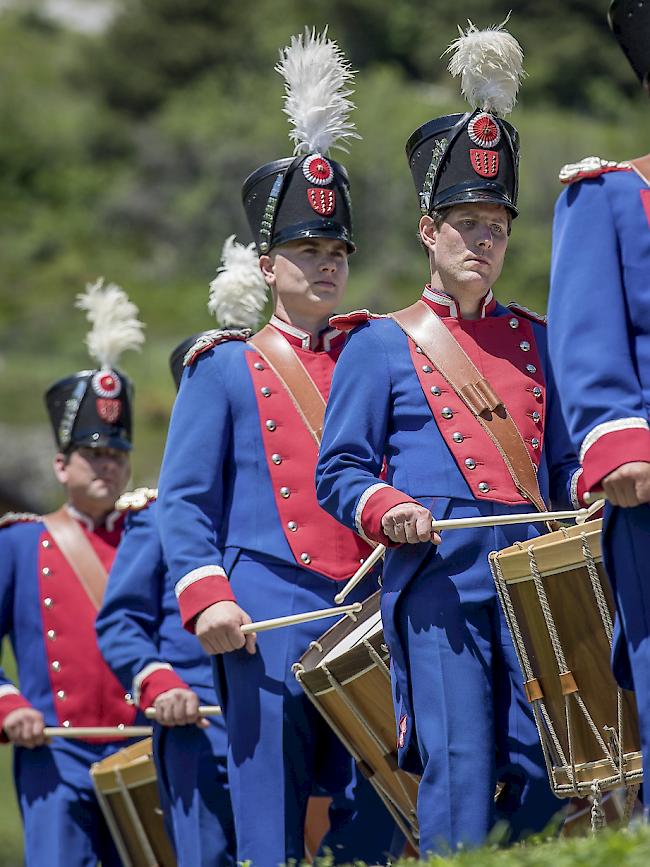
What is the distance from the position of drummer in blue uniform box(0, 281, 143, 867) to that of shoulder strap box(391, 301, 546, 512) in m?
2.88

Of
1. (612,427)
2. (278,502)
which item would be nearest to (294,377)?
(278,502)

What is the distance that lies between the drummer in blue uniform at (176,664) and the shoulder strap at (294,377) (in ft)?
0.52

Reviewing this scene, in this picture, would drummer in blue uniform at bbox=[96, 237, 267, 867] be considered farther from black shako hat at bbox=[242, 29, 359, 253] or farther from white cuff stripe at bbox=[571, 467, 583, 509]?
white cuff stripe at bbox=[571, 467, 583, 509]

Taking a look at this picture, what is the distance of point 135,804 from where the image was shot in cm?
712

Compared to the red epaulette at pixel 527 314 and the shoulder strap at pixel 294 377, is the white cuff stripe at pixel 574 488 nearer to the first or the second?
the red epaulette at pixel 527 314

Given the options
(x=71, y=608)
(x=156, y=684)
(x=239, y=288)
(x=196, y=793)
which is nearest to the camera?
(x=196, y=793)

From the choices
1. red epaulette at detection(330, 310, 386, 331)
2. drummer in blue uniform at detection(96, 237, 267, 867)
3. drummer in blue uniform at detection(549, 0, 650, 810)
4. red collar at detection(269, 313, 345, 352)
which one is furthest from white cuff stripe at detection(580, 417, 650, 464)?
drummer in blue uniform at detection(96, 237, 267, 867)

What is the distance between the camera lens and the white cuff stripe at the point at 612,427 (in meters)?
4.16

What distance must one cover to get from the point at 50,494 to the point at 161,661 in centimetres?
1698

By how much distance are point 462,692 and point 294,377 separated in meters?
1.58

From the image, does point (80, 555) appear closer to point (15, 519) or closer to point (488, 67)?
point (15, 519)

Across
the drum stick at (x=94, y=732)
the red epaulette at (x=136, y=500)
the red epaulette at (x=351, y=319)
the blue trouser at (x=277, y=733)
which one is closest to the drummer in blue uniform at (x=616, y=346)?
the red epaulette at (x=351, y=319)

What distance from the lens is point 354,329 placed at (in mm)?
5422

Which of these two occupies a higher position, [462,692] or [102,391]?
[102,391]
